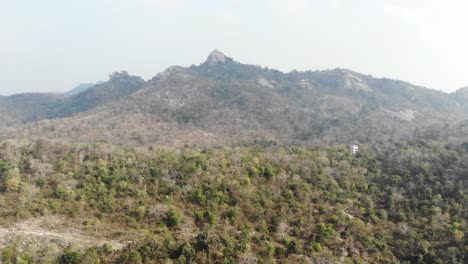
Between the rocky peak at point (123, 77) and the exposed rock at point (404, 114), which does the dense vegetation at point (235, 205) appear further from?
the rocky peak at point (123, 77)

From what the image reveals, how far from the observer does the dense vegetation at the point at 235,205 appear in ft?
97.9

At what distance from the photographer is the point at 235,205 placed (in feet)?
126

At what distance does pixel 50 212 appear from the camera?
33.1m

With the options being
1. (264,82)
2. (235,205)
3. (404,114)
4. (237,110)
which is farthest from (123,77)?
(235,205)

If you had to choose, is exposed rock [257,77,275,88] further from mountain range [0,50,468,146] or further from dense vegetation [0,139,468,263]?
dense vegetation [0,139,468,263]

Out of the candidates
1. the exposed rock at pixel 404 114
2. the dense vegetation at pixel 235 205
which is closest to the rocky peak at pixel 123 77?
the exposed rock at pixel 404 114

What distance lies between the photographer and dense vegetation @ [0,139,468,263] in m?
29.8

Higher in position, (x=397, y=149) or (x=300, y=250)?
(x=397, y=149)

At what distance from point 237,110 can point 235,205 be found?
92426 mm

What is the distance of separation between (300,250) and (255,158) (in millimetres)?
18001

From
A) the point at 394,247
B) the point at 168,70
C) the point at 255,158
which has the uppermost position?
the point at 168,70

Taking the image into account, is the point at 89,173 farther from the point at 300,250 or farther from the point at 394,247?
the point at 394,247

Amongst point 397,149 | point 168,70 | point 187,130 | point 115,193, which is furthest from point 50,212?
point 168,70

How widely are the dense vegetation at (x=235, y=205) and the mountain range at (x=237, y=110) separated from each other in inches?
1581
